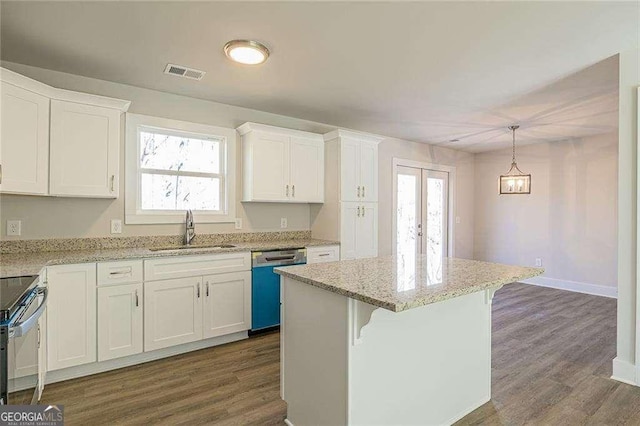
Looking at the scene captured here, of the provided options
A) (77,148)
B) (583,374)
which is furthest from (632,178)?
(77,148)

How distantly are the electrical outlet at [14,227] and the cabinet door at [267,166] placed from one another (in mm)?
1902

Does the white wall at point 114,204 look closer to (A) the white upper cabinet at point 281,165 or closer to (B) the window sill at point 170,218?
(B) the window sill at point 170,218

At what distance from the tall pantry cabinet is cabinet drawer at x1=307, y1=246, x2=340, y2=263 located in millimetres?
101

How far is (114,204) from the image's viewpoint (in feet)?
10.2

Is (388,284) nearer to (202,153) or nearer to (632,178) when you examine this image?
(632,178)

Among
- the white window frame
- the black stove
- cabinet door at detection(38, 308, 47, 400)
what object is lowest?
cabinet door at detection(38, 308, 47, 400)

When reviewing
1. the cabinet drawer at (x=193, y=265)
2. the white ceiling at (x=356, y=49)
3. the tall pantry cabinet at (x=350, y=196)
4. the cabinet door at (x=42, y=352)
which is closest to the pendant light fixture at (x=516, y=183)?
the white ceiling at (x=356, y=49)

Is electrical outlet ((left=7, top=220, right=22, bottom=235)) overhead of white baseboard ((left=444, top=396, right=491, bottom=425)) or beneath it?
overhead

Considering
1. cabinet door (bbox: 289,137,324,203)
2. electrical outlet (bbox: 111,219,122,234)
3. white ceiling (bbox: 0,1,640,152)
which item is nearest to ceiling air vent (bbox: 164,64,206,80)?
white ceiling (bbox: 0,1,640,152)

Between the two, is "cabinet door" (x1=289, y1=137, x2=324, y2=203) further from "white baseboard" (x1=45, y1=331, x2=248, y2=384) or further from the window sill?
"white baseboard" (x1=45, y1=331, x2=248, y2=384)

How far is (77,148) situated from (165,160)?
2.79 ft

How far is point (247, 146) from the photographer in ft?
12.1

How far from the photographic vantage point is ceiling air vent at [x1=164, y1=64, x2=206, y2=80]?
2.78m

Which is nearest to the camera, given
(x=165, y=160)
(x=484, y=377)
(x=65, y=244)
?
(x=484, y=377)
